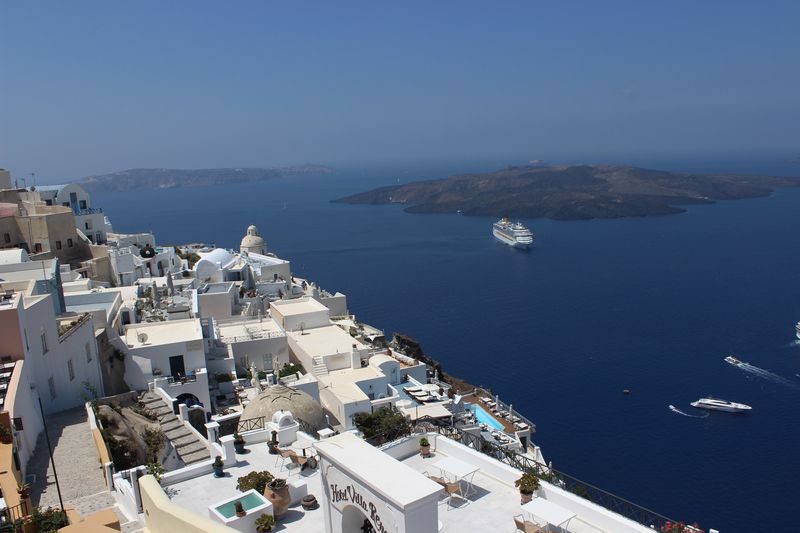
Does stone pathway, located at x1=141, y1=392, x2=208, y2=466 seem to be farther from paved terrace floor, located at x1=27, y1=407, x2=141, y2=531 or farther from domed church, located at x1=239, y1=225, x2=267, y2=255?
domed church, located at x1=239, y1=225, x2=267, y2=255

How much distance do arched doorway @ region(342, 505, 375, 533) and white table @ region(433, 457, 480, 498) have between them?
2.10 meters

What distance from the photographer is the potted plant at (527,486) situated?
10.2 m

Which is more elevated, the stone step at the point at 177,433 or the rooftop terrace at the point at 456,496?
the rooftop terrace at the point at 456,496

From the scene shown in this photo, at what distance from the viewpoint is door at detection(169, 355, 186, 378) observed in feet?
74.8

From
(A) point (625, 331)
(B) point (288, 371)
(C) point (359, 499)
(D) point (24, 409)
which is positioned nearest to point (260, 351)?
(B) point (288, 371)

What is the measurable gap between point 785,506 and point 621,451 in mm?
8713

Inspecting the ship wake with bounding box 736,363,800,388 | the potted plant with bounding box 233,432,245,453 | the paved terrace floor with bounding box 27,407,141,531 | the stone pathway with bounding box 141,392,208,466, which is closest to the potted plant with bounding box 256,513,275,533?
the paved terrace floor with bounding box 27,407,141,531

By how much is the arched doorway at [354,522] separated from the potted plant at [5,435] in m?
7.17

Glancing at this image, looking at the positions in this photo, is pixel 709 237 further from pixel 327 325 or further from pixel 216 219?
pixel 216 219

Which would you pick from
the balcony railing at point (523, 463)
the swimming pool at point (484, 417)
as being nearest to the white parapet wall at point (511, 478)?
the balcony railing at point (523, 463)

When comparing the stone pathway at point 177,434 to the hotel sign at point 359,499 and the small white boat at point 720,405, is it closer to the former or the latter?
the hotel sign at point 359,499

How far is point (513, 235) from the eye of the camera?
115438mm

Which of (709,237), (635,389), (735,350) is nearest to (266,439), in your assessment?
(635,389)

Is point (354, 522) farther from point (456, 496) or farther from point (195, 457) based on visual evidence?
point (195, 457)
